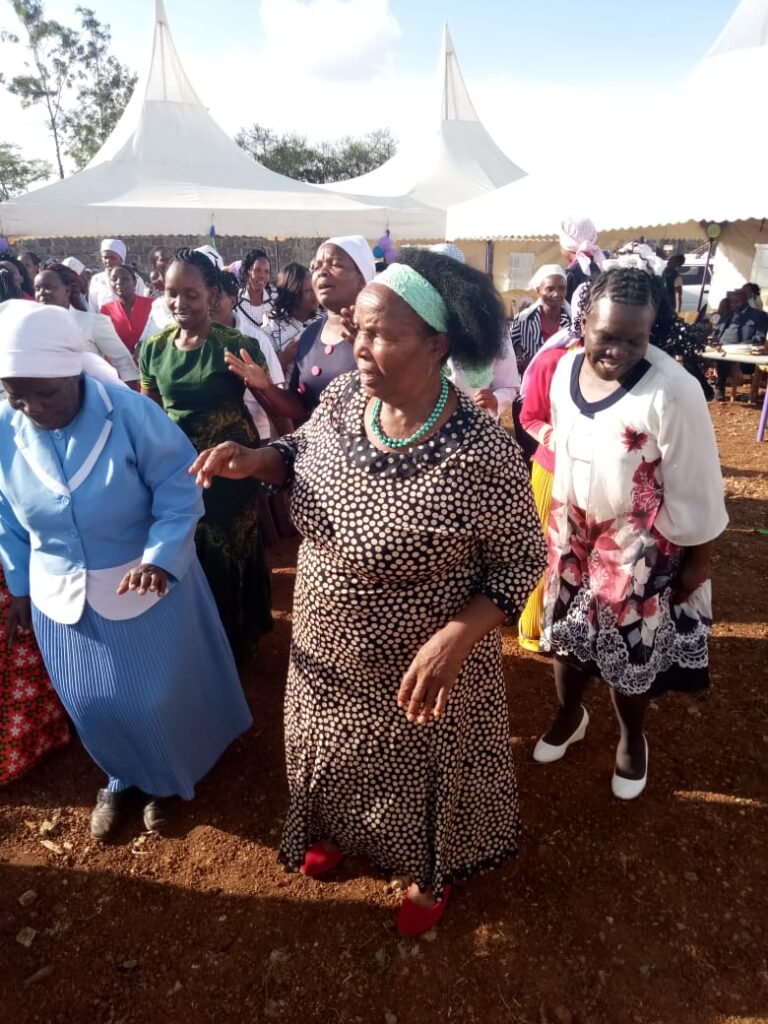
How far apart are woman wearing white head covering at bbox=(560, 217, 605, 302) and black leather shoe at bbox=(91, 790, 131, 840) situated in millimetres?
4072

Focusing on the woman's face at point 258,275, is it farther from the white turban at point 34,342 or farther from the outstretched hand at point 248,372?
the white turban at point 34,342

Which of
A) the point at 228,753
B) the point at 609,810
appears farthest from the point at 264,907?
the point at 609,810

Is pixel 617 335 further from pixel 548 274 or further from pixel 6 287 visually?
pixel 6 287

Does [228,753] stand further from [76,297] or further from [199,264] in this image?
[76,297]

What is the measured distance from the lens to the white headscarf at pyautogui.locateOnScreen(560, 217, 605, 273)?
4352 millimetres

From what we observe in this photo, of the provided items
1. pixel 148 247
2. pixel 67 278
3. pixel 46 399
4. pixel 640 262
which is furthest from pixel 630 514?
pixel 148 247

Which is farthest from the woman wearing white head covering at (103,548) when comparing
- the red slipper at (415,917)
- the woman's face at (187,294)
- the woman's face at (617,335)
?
the woman's face at (617,335)

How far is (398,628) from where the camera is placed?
165 cm

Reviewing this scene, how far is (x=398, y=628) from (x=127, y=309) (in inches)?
191

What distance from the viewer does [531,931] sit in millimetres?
2080

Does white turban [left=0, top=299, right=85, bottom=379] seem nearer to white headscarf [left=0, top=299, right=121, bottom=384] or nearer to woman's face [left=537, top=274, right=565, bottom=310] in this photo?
white headscarf [left=0, top=299, right=121, bottom=384]

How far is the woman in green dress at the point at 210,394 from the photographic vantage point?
273cm

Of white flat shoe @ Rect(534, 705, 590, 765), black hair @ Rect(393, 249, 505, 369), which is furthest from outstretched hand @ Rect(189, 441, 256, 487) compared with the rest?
white flat shoe @ Rect(534, 705, 590, 765)

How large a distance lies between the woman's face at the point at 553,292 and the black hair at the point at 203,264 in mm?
2384
